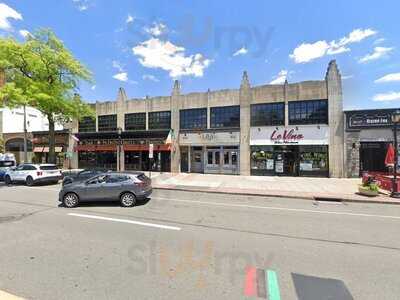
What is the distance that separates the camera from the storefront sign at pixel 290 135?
22.5 metres

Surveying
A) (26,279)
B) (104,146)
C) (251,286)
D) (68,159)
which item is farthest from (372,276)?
(68,159)

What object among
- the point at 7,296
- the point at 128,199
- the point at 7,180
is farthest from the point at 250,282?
the point at 7,180

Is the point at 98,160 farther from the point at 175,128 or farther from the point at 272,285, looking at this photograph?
the point at 272,285

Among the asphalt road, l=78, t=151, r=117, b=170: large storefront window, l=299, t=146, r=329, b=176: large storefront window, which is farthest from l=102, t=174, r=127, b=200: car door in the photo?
l=78, t=151, r=117, b=170: large storefront window

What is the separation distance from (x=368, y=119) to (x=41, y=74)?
2675cm

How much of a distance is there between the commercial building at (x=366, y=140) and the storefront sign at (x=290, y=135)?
6.26 feet

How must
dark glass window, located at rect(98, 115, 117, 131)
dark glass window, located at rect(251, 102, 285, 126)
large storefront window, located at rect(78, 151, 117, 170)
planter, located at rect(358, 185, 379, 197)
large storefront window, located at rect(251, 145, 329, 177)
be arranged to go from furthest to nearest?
dark glass window, located at rect(98, 115, 117, 131)
large storefront window, located at rect(78, 151, 117, 170)
dark glass window, located at rect(251, 102, 285, 126)
large storefront window, located at rect(251, 145, 329, 177)
planter, located at rect(358, 185, 379, 197)

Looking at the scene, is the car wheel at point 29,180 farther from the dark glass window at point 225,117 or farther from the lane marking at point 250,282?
the lane marking at point 250,282

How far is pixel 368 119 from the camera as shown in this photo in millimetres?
21391

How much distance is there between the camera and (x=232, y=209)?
10938 millimetres

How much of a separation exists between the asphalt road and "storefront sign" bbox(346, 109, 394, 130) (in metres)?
13.4

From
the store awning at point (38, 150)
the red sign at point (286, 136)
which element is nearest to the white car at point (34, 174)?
the store awning at point (38, 150)

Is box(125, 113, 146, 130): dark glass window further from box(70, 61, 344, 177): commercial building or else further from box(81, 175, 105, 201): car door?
box(81, 175, 105, 201): car door

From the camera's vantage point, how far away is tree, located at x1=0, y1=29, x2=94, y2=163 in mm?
20078
